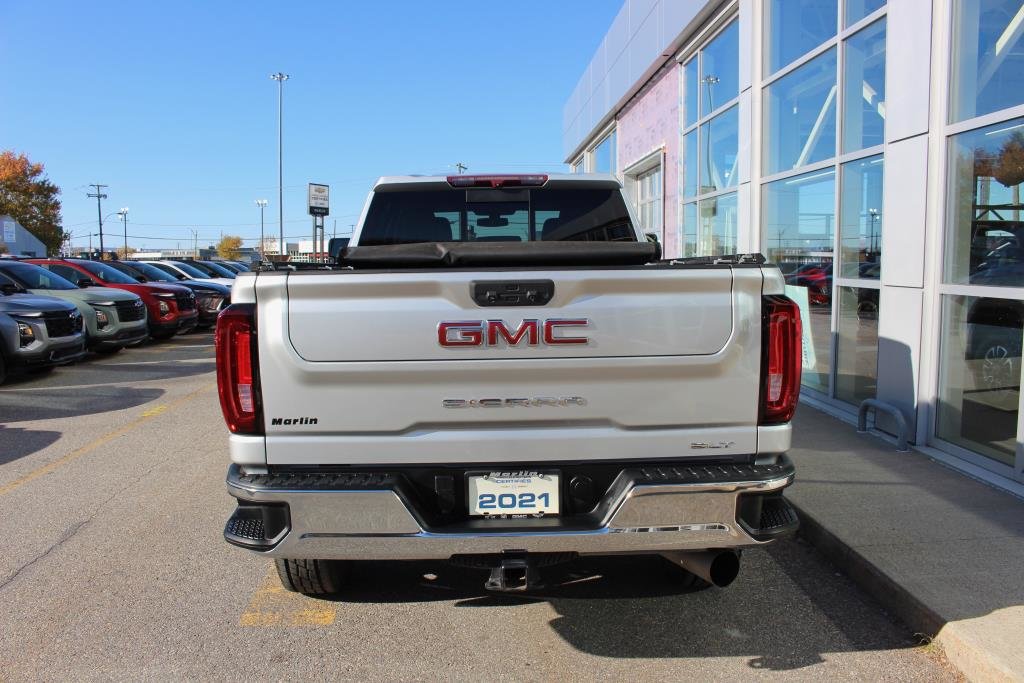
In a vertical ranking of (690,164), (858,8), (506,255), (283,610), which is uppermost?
(858,8)

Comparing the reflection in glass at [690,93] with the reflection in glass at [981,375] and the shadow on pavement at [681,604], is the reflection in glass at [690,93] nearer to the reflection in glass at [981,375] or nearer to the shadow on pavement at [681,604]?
the reflection in glass at [981,375]

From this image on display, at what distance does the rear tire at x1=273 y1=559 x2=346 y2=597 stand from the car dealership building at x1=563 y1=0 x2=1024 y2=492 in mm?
4467

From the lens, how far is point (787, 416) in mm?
3008

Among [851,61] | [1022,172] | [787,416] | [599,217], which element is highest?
[851,61]

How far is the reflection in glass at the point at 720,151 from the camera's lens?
11.1 m

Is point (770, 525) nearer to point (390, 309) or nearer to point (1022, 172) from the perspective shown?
point (390, 309)

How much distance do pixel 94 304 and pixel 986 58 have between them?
13.0 m

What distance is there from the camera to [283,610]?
3736 millimetres

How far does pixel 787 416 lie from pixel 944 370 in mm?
3777

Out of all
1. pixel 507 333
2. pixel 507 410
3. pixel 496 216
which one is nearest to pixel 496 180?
pixel 496 216

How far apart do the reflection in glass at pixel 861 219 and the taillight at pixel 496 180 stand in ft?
12.4

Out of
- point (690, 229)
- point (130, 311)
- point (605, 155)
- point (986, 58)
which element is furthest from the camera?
point (605, 155)

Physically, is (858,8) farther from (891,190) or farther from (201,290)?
(201,290)

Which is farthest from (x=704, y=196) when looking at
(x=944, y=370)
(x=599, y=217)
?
(x=599, y=217)
